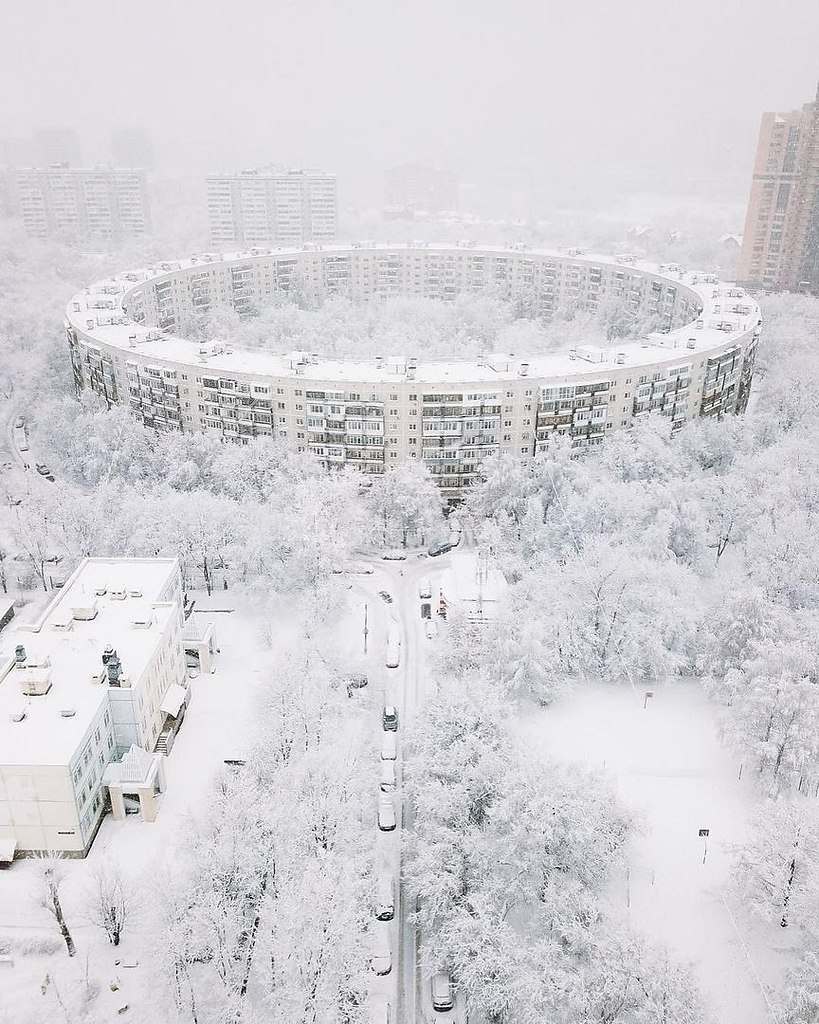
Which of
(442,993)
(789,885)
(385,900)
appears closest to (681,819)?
(789,885)

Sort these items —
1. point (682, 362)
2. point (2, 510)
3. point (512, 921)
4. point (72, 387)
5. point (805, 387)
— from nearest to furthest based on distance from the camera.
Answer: point (512, 921) < point (2, 510) < point (682, 362) < point (805, 387) < point (72, 387)

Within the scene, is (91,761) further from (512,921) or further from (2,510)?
(2,510)

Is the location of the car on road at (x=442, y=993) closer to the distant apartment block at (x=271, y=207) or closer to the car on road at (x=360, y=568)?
the car on road at (x=360, y=568)

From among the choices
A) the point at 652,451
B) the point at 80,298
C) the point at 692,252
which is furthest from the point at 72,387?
the point at 692,252

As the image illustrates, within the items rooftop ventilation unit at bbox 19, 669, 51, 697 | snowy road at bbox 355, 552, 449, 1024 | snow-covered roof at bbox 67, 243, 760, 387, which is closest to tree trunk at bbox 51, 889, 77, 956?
rooftop ventilation unit at bbox 19, 669, 51, 697

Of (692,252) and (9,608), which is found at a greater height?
(692,252)

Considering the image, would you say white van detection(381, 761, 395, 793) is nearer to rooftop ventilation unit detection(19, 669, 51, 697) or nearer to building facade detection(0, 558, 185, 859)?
building facade detection(0, 558, 185, 859)
